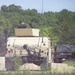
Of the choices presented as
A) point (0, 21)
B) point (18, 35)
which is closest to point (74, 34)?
point (0, 21)

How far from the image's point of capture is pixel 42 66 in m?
23.2

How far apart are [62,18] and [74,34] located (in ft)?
33.7

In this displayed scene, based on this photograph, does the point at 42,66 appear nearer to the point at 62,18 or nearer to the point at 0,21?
the point at 62,18

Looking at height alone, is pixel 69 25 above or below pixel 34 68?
above

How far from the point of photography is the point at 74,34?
46875 millimetres

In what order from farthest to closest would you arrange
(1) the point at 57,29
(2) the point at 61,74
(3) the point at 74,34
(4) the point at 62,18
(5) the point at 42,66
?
1. (4) the point at 62,18
2. (1) the point at 57,29
3. (3) the point at 74,34
4. (5) the point at 42,66
5. (2) the point at 61,74

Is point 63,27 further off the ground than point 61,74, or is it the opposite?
point 63,27

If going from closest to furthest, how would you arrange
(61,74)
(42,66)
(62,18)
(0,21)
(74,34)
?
(61,74)
(42,66)
(74,34)
(62,18)
(0,21)

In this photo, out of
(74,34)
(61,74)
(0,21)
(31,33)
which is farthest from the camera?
(0,21)

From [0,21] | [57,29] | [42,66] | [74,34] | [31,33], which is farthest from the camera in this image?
[0,21]

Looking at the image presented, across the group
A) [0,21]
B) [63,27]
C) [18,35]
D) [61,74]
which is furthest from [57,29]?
[61,74]

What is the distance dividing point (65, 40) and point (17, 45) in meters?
25.3

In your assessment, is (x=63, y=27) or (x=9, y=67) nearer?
(x=9, y=67)

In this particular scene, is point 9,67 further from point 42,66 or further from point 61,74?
point 61,74
